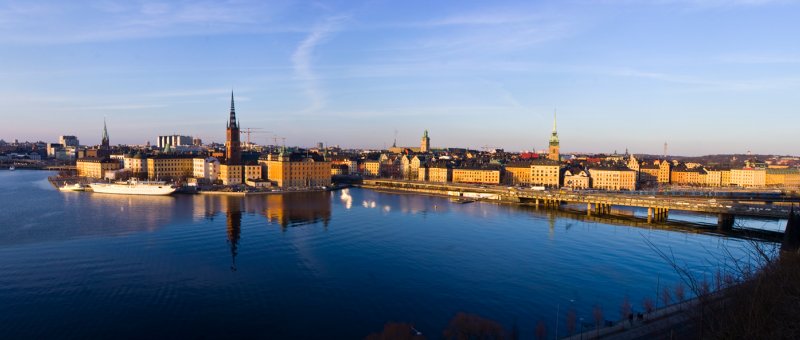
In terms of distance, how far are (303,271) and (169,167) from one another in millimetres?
38029

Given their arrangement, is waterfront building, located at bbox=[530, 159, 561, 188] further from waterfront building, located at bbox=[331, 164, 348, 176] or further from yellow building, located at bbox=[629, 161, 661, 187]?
waterfront building, located at bbox=[331, 164, 348, 176]

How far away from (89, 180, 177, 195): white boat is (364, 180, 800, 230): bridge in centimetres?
1809

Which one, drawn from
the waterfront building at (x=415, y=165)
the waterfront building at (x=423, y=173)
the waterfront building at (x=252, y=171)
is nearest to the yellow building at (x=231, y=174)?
the waterfront building at (x=252, y=171)

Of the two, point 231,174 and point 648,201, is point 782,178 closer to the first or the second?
point 648,201

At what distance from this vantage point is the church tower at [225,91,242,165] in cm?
4614

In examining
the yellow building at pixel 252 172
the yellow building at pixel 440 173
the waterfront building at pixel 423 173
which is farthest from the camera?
the waterfront building at pixel 423 173

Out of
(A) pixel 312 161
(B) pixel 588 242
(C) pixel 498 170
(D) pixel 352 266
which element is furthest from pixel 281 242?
(C) pixel 498 170

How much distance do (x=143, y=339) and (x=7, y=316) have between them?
325 centimetres

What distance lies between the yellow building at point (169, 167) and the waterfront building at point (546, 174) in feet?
102

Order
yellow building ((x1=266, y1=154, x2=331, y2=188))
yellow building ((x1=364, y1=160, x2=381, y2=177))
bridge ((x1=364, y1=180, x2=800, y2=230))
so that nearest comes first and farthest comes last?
bridge ((x1=364, y1=180, x2=800, y2=230)) < yellow building ((x1=266, y1=154, x2=331, y2=188)) < yellow building ((x1=364, y1=160, x2=381, y2=177))

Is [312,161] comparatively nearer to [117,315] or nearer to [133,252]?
[133,252]

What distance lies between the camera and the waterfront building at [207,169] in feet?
150

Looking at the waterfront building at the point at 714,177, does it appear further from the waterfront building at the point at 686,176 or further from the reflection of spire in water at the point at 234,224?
the reflection of spire in water at the point at 234,224

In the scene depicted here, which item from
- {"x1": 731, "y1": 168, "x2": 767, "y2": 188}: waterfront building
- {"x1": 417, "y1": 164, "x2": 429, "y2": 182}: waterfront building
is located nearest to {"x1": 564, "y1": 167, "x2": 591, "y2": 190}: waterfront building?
{"x1": 417, "y1": 164, "x2": 429, "y2": 182}: waterfront building
